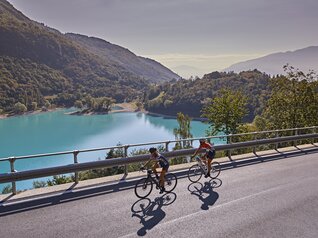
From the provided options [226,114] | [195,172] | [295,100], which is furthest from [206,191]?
[295,100]

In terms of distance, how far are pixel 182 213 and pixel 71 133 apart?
122532 millimetres

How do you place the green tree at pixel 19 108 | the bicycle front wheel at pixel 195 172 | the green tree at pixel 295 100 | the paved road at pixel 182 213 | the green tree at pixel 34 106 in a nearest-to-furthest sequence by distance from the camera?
the paved road at pixel 182 213 < the bicycle front wheel at pixel 195 172 < the green tree at pixel 295 100 < the green tree at pixel 19 108 < the green tree at pixel 34 106

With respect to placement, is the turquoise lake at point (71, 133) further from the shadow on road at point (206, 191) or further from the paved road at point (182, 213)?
the paved road at point (182, 213)

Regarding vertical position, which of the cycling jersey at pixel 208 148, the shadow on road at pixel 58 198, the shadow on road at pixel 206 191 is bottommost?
the shadow on road at pixel 206 191

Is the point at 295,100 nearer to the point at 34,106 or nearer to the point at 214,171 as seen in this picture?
the point at 214,171

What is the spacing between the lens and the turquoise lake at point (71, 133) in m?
95.7

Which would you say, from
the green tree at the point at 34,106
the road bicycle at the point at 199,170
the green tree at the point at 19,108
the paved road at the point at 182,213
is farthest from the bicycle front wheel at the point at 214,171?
the green tree at the point at 34,106

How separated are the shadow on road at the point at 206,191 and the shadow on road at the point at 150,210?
72cm

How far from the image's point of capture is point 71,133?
12544 cm

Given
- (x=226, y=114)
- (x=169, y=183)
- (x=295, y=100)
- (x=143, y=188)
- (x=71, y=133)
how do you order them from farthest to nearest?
(x=71, y=133), (x=226, y=114), (x=295, y=100), (x=169, y=183), (x=143, y=188)

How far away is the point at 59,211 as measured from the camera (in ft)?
25.1

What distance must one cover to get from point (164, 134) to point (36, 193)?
113896mm

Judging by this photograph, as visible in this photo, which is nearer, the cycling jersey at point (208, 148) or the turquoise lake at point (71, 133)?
the cycling jersey at point (208, 148)

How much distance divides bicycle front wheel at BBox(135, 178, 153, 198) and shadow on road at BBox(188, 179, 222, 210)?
4.01 feet
